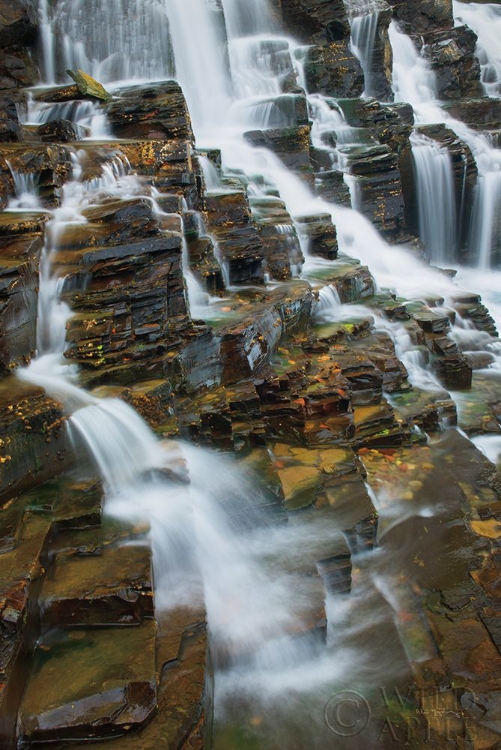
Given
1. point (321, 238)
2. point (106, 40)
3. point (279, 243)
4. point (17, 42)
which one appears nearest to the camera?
point (279, 243)

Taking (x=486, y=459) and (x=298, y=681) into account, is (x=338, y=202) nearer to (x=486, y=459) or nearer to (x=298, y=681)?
(x=486, y=459)

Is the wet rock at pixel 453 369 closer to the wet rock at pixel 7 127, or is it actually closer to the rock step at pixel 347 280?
the rock step at pixel 347 280

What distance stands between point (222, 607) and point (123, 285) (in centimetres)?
427

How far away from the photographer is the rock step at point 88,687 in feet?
12.4

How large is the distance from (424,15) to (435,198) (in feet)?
42.3

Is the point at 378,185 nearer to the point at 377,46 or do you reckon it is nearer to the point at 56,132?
the point at 377,46

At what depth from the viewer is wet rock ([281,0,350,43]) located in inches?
879

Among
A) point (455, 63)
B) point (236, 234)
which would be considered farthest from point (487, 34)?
point (236, 234)

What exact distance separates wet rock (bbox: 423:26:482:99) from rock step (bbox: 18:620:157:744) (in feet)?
84.2

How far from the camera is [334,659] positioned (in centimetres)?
521

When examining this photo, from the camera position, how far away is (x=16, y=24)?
1705 centimetres

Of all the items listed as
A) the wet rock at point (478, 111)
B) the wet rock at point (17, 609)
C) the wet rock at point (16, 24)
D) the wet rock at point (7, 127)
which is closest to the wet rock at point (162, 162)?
the wet rock at point (7, 127)

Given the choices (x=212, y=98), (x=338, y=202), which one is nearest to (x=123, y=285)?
(x=338, y=202)

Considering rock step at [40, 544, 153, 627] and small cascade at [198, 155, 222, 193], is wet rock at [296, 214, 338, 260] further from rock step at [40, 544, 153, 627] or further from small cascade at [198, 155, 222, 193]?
rock step at [40, 544, 153, 627]
